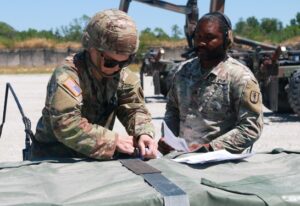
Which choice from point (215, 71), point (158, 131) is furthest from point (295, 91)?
point (215, 71)

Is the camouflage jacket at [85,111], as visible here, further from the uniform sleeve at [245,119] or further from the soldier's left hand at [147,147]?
the uniform sleeve at [245,119]

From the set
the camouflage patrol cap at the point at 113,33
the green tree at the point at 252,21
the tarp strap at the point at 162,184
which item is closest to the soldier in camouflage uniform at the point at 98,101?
the camouflage patrol cap at the point at 113,33

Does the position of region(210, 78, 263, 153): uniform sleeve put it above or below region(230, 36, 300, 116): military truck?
above

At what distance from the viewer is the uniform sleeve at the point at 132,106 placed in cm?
311

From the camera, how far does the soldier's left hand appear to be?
2.78 metres

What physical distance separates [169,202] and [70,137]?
811mm

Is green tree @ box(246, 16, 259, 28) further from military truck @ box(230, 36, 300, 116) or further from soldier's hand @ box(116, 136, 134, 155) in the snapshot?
soldier's hand @ box(116, 136, 134, 155)

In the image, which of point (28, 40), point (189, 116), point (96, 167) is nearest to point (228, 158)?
point (96, 167)

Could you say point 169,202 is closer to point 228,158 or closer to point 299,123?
point 228,158

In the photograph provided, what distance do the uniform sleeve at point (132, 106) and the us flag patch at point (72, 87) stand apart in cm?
28

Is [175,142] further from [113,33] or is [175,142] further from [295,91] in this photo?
[295,91]

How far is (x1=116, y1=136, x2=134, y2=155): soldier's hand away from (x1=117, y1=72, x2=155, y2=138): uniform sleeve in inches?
5.1

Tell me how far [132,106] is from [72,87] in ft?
1.22

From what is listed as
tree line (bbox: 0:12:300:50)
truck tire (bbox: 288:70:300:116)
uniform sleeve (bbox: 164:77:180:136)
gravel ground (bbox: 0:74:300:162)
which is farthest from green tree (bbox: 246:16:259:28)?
uniform sleeve (bbox: 164:77:180:136)
